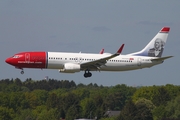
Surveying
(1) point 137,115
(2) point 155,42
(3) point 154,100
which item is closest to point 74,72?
(2) point 155,42

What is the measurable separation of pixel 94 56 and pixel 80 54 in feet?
6.26

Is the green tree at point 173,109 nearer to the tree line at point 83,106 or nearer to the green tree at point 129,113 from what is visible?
the tree line at point 83,106

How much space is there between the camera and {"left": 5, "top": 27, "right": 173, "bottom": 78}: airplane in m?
89.9

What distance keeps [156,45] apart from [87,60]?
1198 cm

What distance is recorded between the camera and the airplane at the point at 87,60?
3541 inches

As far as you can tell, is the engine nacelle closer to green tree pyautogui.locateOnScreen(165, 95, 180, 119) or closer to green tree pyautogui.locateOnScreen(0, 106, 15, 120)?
green tree pyautogui.locateOnScreen(0, 106, 15, 120)

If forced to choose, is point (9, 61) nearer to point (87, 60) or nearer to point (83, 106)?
point (87, 60)

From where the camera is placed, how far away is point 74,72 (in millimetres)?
91125

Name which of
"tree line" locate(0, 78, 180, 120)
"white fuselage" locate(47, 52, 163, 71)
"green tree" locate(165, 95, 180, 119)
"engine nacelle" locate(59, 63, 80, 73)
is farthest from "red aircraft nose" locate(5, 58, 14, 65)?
"green tree" locate(165, 95, 180, 119)

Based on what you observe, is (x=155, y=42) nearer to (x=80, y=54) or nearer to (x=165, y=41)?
(x=165, y=41)

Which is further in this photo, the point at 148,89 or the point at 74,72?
the point at 148,89

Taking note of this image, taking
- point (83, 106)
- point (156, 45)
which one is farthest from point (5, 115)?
point (156, 45)

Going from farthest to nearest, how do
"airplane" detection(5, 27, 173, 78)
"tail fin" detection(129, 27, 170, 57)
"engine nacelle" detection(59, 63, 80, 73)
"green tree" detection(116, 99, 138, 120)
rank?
"green tree" detection(116, 99, 138, 120) → "tail fin" detection(129, 27, 170, 57) → "engine nacelle" detection(59, 63, 80, 73) → "airplane" detection(5, 27, 173, 78)

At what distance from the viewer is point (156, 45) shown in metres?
99.4
